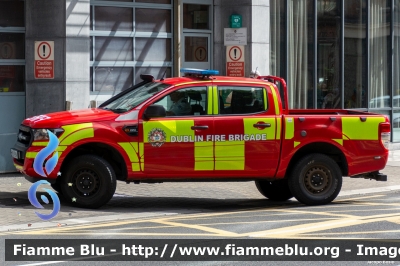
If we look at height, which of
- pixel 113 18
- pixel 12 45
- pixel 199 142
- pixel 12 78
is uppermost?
pixel 113 18

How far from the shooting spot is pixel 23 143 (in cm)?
1230

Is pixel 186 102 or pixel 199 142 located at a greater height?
pixel 186 102

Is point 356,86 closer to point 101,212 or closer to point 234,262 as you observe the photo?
point 101,212

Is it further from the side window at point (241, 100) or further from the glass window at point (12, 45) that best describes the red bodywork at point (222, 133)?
the glass window at point (12, 45)

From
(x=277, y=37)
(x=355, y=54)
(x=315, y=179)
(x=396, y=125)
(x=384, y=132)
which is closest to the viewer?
(x=315, y=179)

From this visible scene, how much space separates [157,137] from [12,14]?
19.1 feet

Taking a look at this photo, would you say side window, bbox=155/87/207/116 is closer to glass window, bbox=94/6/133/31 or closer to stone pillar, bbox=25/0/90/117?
stone pillar, bbox=25/0/90/117

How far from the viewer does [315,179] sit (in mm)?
12750

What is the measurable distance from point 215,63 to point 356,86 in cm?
479

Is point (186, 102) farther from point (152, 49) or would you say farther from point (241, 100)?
point (152, 49)

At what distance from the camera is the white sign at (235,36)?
19.0 meters

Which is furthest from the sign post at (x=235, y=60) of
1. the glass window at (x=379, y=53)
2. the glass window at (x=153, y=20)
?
the glass window at (x=379, y=53)

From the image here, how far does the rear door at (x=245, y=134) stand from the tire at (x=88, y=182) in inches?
63.0

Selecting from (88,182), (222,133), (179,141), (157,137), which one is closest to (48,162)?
(88,182)
